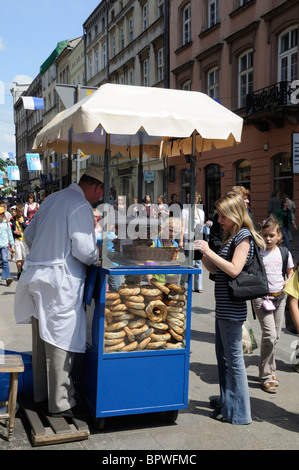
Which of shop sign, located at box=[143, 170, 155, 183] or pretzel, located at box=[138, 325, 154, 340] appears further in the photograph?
shop sign, located at box=[143, 170, 155, 183]

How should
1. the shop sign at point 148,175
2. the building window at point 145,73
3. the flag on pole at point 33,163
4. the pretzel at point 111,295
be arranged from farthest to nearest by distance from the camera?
the flag on pole at point 33,163 < the building window at point 145,73 < the shop sign at point 148,175 < the pretzel at point 111,295

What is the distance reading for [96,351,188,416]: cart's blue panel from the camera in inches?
137

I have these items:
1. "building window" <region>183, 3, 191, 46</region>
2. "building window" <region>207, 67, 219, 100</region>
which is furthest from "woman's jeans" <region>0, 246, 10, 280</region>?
"building window" <region>183, 3, 191, 46</region>

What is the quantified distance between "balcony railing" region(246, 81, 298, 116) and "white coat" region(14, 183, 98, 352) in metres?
13.9

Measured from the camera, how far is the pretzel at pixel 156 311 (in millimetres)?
3650

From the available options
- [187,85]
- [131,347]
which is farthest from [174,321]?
[187,85]

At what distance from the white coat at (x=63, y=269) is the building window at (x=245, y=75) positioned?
16567 millimetres

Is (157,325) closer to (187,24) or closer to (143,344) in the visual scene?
(143,344)

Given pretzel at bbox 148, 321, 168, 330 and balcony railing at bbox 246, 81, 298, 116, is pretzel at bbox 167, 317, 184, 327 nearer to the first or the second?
pretzel at bbox 148, 321, 168, 330

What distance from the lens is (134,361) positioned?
140 inches

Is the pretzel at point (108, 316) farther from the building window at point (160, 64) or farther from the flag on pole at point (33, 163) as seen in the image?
the flag on pole at point (33, 163)

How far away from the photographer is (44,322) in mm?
3480

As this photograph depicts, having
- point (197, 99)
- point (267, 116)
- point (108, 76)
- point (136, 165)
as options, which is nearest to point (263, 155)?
point (267, 116)

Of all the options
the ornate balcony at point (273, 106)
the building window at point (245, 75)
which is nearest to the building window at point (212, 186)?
the building window at point (245, 75)
